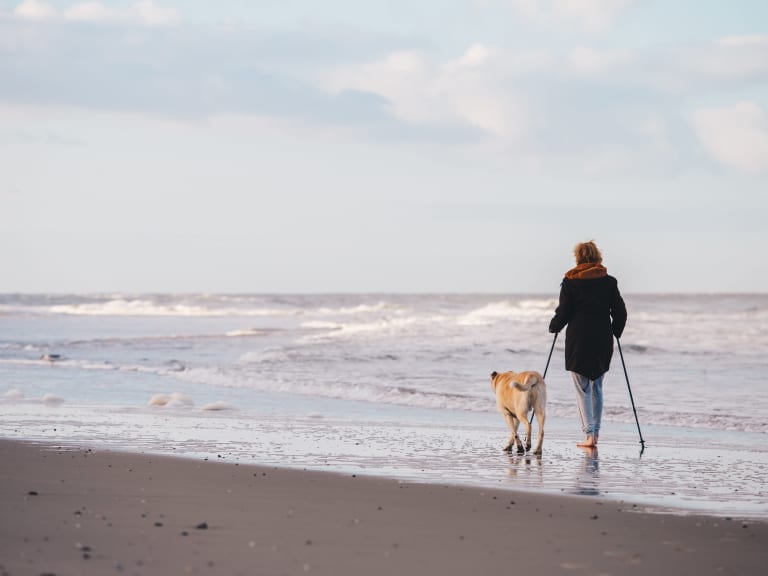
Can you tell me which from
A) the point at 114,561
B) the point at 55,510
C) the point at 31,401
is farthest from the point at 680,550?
the point at 31,401

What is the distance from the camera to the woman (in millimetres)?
8383

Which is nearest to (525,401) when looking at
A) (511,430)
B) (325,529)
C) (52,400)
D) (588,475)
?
(511,430)

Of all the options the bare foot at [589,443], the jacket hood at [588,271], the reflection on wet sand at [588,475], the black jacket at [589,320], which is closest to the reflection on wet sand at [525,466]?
the reflection on wet sand at [588,475]

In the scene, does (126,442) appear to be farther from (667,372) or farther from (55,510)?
(667,372)

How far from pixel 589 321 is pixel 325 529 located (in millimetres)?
4377

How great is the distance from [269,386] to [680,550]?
33.6 ft

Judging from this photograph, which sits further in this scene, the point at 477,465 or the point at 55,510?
the point at 477,465

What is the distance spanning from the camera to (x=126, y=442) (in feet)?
26.6

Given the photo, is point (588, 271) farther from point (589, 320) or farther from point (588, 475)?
point (588, 475)

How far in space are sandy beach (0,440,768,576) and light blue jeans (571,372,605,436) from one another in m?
2.62

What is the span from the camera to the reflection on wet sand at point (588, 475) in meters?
6.12

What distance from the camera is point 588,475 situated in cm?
684

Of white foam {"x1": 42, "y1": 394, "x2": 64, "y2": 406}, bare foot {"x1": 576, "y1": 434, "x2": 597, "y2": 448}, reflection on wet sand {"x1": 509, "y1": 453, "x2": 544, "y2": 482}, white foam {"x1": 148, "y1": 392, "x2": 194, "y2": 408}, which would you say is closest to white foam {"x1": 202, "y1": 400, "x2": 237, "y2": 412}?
white foam {"x1": 148, "y1": 392, "x2": 194, "y2": 408}

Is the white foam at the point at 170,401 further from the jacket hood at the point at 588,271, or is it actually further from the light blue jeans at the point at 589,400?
the jacket hood at the point at 588,271
